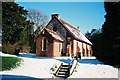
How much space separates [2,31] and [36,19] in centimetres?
2621

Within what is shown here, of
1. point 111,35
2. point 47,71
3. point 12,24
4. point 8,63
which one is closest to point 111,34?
point 111,35

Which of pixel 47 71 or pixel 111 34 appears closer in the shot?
pixel 47 71

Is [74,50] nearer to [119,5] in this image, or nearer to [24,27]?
[24,27]

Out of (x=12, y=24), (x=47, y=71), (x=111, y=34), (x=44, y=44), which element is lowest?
(x=47, y=71)

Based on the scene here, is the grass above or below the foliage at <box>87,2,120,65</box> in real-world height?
below

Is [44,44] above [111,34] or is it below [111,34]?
below

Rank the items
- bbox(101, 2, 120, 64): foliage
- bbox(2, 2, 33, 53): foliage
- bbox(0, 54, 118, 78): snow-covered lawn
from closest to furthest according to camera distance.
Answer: bbox(0, 54, 118, 78): snow-covered lawn, bbox(101, 2, 120, 64): foliage, bbox(2, 2, 33, 53): foliage

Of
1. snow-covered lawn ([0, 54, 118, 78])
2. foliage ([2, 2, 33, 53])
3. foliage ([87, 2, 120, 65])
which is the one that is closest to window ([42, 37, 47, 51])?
foliage ([2, 2, 33, 53])

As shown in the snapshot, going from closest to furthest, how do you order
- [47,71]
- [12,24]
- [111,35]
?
[47,71] < [111,35] < [12,24]

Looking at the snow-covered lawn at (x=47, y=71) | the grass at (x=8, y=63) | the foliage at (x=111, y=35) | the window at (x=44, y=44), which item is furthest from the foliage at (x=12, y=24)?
the foliage at (x=111, y=35)

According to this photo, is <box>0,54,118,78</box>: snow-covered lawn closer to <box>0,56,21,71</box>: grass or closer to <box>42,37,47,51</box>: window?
<box>0,56,21,71</box>: grass

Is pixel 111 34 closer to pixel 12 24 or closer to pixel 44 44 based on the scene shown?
pixel 44 44

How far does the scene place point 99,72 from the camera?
20016mm

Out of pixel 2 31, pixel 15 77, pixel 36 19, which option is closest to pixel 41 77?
pixel 15 77
